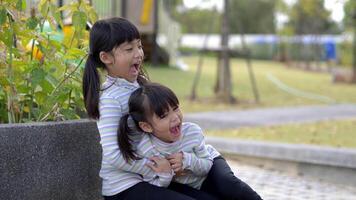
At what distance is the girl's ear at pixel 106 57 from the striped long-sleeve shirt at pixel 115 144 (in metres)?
0.10

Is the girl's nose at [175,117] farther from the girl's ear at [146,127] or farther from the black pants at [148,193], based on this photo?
the black pants at [148,193]

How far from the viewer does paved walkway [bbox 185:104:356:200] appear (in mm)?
5418

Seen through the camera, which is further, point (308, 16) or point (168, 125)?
point (308, 16)

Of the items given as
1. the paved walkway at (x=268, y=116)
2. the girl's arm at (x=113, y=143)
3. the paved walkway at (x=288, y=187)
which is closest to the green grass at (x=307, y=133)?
the paved walkway at (x=268, y=116)

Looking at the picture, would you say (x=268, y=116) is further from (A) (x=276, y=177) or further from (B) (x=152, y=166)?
(B) (x=152, y=166)

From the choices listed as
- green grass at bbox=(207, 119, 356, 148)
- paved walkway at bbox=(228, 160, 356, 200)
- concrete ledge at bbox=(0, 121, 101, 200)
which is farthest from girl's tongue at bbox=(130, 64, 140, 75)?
green grass at bbox=(207, 119, 356, 148)

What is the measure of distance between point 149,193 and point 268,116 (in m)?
8.07

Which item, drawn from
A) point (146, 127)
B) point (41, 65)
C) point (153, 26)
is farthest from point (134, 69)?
point (153, 26)

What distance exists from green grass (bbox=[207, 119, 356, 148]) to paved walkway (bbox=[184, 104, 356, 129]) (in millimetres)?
581

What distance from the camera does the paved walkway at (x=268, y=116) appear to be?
386 inches

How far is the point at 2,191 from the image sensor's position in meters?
2.97

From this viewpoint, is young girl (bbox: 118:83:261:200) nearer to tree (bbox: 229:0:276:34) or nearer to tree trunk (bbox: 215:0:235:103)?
tree trunk (bbox: 215:0:235:103)

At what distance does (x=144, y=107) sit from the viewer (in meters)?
2.93

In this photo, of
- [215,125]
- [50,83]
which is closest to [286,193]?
[50,83]
